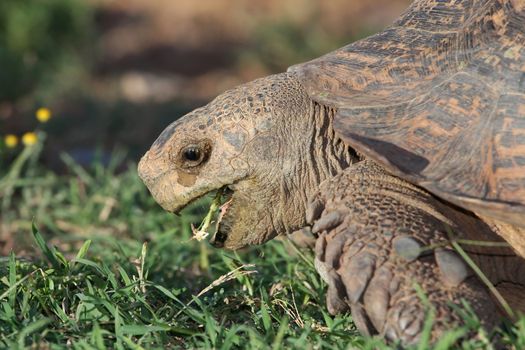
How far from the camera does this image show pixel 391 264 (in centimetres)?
266

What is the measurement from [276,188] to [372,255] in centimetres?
69

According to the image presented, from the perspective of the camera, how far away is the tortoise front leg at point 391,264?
101 inches

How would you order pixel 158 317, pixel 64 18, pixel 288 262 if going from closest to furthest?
1. pixel 158 317
2. pixel 288 262
3. pixel 64 18

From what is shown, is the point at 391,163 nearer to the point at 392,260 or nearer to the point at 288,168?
the point at 392,260

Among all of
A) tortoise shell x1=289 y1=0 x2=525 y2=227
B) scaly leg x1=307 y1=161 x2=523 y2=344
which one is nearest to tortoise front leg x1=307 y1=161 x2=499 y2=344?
scaly leg x1=307 y1=161 x2=523 y2=344

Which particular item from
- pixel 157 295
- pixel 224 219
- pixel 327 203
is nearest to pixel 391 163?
pixel 327 203

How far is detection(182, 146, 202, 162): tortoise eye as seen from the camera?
323cm

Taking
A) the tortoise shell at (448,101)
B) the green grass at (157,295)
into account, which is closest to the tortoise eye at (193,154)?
the green grass at (157,295)

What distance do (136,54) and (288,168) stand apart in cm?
A: 974

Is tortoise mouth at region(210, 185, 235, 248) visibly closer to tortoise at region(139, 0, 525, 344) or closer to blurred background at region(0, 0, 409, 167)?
tortoise at region(139, 0, 525, 344)

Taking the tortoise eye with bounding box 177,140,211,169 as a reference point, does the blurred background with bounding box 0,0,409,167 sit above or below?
below

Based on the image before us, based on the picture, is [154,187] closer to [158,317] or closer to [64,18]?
[158,317]

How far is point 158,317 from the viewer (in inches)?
118

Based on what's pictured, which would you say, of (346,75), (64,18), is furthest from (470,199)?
(64,18)
